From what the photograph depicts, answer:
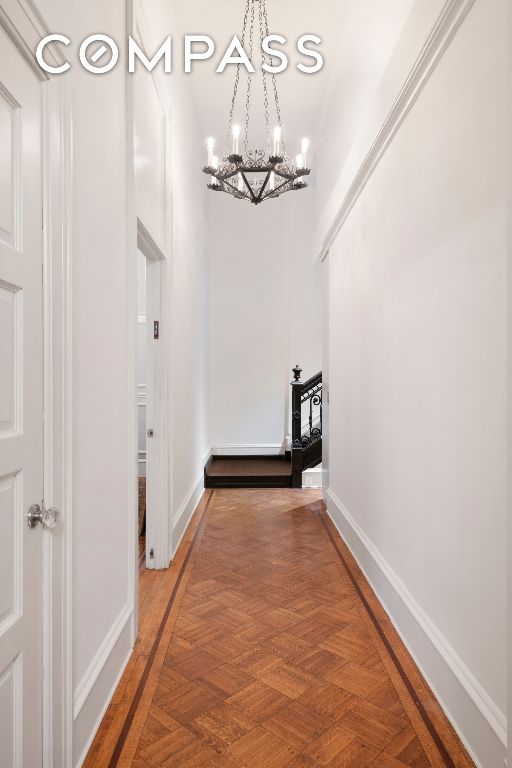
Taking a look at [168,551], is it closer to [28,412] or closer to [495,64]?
[28,412]

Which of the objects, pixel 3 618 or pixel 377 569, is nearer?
pixel 3 618

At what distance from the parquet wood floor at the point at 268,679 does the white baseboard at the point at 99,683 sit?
0.14 feet

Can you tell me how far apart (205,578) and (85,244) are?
7.58 ft

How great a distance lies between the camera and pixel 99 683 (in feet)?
6.40

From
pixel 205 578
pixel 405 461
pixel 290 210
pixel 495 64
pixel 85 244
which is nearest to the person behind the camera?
pixel 495 64

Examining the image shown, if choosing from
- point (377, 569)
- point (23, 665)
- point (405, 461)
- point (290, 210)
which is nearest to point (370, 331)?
point (405, 461)

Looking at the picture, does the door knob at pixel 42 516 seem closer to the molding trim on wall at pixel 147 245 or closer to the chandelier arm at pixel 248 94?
the molding trim on wall at pixel 147 245

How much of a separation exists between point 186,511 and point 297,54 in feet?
13.0

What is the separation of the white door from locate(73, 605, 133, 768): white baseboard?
0.30 m

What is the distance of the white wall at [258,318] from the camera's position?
7484 millimetres

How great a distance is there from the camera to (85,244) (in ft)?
6.16

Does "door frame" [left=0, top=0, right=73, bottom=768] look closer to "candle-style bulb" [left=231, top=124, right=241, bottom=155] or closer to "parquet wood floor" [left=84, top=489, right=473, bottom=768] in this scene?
"parquet wood floor" [left=84, top=489, right=473, bottom=768]

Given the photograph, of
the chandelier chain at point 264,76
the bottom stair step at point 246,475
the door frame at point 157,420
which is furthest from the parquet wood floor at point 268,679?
the chandelier chain at point 264,76

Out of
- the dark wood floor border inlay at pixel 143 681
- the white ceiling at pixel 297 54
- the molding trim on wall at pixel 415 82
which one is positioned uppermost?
the white ceiling at pixel 297 54
